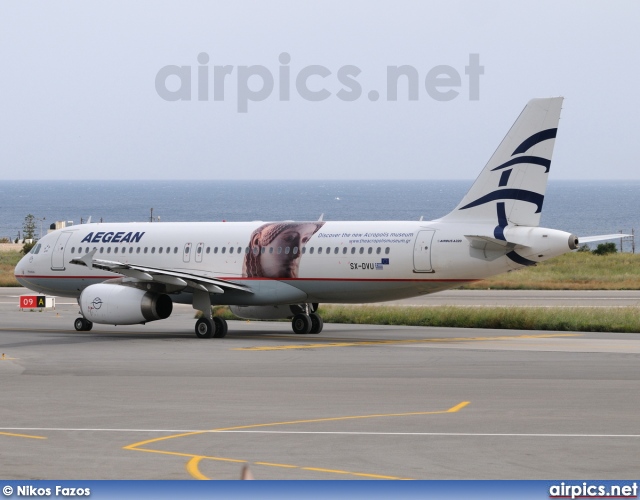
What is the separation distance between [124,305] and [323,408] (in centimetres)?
1573

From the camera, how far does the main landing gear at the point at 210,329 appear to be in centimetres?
Answer: 3375

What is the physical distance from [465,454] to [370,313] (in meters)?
28.0

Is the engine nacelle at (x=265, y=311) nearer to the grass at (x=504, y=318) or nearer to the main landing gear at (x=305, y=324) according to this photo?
the main landing gear at (x=305, y=324)

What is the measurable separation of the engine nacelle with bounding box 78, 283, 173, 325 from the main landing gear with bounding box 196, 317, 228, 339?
1.14m

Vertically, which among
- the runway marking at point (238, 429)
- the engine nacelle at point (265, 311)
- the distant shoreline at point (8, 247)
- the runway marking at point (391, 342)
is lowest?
the runway marking at point (238, 429)

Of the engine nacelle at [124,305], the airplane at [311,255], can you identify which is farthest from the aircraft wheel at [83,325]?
the engine nacelle at [124,305]

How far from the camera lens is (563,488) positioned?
36.2ft

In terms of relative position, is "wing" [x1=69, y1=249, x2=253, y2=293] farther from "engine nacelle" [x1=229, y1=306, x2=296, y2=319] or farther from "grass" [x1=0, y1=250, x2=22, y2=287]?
"grass" [x1=0, y1=250, x2=22, y2=287]

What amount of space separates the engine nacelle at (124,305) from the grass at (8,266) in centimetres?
3590

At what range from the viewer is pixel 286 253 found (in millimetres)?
34156

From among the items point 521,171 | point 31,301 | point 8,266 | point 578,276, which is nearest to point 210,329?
point 521,171

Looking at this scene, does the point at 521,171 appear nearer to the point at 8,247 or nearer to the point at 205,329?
the point at 205,329

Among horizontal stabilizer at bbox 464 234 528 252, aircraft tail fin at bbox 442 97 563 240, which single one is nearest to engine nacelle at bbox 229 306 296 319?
aircraft tail fin at bbox 442 97 563 240

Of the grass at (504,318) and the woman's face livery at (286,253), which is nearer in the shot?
the woman's face livery at (286,253)
